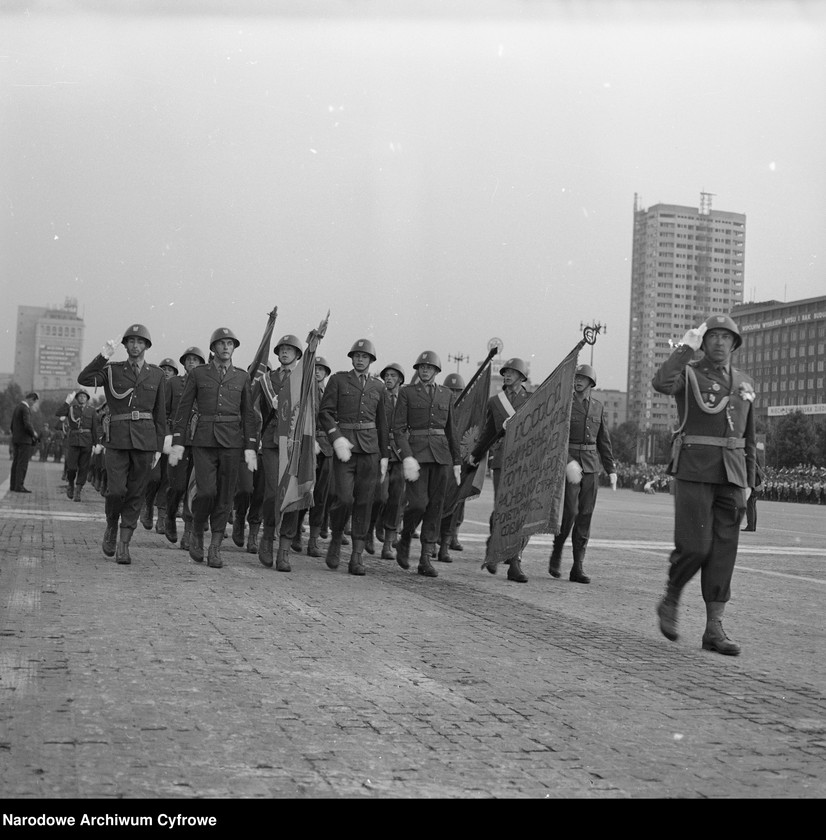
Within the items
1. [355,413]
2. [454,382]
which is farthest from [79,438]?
[355,413]

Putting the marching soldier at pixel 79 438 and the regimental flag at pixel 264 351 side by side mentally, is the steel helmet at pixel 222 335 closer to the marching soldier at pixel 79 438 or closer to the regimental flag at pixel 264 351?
the regimental flag at pixel 264 351

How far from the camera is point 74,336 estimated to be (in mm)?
115812

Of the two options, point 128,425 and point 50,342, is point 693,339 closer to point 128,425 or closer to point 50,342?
point 128,425

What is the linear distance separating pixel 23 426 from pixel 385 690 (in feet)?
65.5

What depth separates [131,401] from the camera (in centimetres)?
1095

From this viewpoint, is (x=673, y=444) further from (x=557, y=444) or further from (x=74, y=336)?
(x=74, y=336)

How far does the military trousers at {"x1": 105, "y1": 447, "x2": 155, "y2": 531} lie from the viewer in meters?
10.9

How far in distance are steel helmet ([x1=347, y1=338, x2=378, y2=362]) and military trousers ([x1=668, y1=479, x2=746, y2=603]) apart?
16.1ft

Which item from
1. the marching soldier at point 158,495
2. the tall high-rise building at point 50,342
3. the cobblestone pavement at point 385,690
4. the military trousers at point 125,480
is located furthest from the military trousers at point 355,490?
the tall high-rise building at point 50,342

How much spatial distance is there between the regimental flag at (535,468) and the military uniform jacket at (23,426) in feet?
49.0

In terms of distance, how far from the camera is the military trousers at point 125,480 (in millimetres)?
10852

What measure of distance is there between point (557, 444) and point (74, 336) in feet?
364

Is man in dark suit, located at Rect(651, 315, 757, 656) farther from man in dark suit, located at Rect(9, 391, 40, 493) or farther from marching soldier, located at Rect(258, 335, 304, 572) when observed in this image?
man in dark suit, located at Rect(9, 391, 40, 493)
